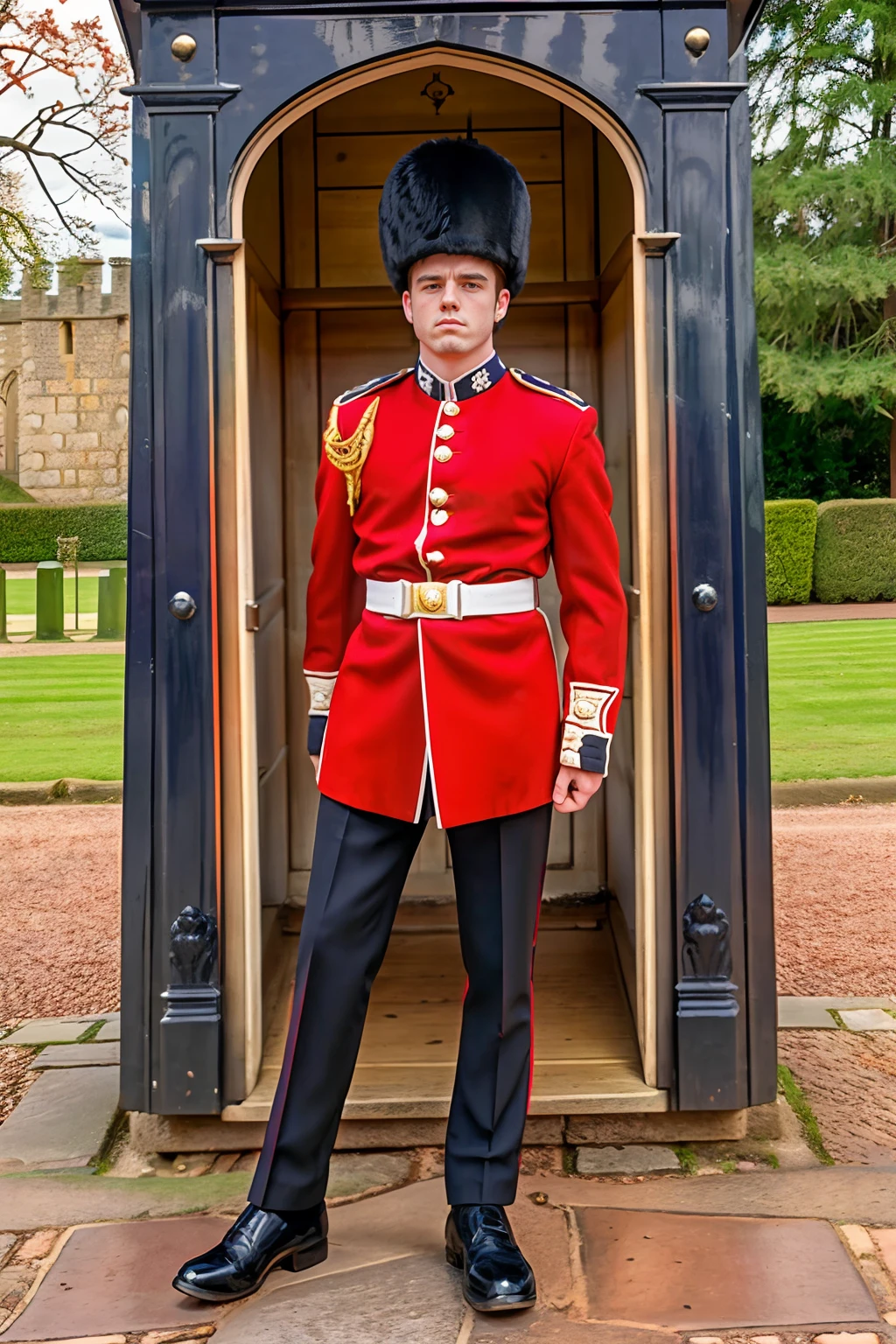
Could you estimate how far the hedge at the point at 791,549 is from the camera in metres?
12.8

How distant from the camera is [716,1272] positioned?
204 centimetres

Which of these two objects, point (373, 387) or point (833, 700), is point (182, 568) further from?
point (833, 700)

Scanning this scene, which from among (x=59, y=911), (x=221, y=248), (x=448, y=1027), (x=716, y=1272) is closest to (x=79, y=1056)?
(x=448, y=1027)

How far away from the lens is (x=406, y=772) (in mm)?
2053

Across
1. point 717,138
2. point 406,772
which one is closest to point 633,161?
point 717,138

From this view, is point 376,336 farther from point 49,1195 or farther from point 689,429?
point 49,1195

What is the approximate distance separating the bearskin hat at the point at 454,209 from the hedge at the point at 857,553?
11.4 meters

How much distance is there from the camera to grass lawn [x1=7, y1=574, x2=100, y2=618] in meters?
11.0

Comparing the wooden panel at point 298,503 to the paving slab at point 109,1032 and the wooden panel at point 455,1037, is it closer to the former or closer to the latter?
the wooden panel at point 455,1037

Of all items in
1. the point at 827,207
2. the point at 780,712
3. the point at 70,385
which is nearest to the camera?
the point at 780,712

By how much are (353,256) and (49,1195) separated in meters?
2.34

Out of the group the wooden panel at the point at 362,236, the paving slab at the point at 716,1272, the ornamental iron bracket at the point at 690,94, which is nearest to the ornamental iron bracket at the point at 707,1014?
the paving slab at the point at 716,1272

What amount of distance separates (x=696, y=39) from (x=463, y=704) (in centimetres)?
129

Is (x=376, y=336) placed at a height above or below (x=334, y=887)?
above
